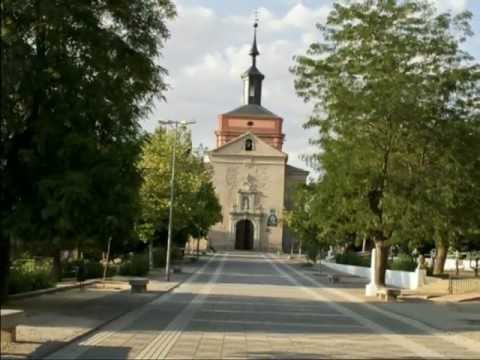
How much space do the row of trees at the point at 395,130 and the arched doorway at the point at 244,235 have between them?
84.0 m

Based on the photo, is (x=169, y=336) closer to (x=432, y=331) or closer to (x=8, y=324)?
(x=8, y=324)

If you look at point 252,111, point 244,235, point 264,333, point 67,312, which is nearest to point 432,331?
point 264,333

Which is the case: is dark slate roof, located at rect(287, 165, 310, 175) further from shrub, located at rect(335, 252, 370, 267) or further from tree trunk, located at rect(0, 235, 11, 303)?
tree trunk, located at rect(0, 235, 11, 303)

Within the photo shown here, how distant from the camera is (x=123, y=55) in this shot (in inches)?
910

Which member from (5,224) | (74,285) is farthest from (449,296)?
(5,224)

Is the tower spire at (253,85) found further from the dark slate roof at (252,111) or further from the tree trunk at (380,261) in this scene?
the tree trunk at (380,261)

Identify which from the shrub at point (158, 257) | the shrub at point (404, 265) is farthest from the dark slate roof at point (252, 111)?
the shrub at point (404, 265)

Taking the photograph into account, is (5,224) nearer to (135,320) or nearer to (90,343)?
(135,320)

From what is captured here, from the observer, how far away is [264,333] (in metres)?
18.8

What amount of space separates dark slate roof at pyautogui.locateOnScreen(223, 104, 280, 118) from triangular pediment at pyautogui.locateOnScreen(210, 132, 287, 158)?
366 inches

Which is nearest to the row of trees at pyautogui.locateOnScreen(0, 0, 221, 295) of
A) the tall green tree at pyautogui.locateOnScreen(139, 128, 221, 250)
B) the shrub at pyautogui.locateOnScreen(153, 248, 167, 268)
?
the tall green tree at pyautogui.locateOnScreen(139, 128, 221, 250)

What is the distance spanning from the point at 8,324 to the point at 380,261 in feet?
77.9

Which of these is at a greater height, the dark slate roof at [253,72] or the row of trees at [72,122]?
the dark slate roof at [253,72]

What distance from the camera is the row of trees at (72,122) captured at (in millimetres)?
20625
